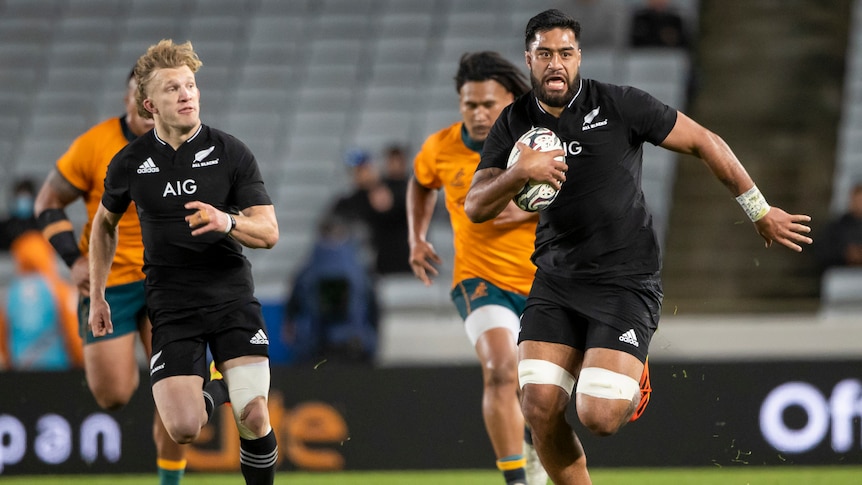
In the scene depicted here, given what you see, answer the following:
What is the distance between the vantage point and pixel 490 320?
746 centimetres

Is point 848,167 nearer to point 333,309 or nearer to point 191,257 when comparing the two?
point 333,309

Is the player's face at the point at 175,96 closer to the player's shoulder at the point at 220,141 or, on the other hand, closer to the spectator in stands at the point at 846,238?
the player's shoulder at the point at 220,141

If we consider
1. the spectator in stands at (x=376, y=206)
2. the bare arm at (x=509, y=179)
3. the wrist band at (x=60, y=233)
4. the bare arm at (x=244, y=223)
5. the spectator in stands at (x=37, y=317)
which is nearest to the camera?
the bare arm at (x=509, y=179)

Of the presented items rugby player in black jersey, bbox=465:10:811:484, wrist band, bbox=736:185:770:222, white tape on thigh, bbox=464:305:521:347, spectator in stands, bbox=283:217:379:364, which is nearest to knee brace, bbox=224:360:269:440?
rugby player in black jersey, bbox=465:10:811:484

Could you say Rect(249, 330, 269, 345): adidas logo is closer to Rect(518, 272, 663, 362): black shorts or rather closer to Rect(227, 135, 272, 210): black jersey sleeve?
Rect(227, 135, 272, 210): black jersey sleeve

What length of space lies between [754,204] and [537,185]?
1019mm

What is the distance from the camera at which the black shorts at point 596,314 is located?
19.9ft

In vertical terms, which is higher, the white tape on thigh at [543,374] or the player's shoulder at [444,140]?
the player's shoulder at [444,140]

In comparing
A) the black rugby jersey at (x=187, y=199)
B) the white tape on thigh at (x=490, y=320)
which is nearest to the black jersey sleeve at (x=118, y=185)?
the black rugby jersey at (x=187, y=199)

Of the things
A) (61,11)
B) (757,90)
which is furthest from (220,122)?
(757,90)

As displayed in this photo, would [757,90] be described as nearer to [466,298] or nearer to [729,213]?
[729,213]

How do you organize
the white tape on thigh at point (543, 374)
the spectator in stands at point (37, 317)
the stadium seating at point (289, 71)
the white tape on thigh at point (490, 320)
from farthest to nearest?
the stadium seating at point (289, 71)
the spectator in stands at point (37, 317)
the white tape on thigh at point (490, 320)
the white tape on thigh at point (543, 374)

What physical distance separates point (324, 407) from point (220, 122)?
6.56 m

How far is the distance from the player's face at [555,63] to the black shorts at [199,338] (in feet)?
6.20
